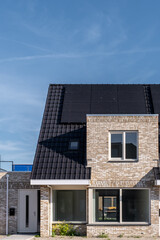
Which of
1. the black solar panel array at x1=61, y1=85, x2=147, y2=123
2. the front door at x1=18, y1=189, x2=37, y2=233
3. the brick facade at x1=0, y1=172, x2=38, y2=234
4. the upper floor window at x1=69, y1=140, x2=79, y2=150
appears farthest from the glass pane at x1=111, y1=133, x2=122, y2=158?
the front door at x1=18, y1=189, x2=37, y2=233

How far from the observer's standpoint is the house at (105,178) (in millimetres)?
18375

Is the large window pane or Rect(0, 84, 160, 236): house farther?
the large window pane

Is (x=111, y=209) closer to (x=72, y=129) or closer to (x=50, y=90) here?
(x=72, y=129)

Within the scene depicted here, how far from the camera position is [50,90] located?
24500 mm

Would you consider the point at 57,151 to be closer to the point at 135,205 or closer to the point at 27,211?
the point at 27,211

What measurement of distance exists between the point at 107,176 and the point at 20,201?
15.1ft

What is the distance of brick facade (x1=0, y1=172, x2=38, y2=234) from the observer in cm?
1992

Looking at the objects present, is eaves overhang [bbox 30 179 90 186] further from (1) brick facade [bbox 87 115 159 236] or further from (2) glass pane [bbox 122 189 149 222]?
(2) glass pane [bbox 122 189 149 222]

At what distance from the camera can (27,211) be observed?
20.0m

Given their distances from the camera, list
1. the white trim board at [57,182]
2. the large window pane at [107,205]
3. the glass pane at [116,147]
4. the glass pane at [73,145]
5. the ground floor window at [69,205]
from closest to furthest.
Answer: the white trim board at [57,182] → the large window pane at [107,205] → the ground floor window at [69,205] → the glass pane at [116,147] → the glass pane at [73,145]

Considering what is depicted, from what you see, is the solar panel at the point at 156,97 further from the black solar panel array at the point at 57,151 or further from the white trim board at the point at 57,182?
the white trim board at the point at 57,182

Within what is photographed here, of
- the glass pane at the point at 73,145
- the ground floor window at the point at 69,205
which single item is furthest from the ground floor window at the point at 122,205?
the glass pane at the point at 73,145

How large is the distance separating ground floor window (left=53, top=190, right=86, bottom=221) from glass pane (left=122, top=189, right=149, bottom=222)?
6.24ft

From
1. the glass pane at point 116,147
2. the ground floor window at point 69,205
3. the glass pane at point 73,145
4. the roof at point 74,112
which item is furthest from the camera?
the glass pane at point 73,145
